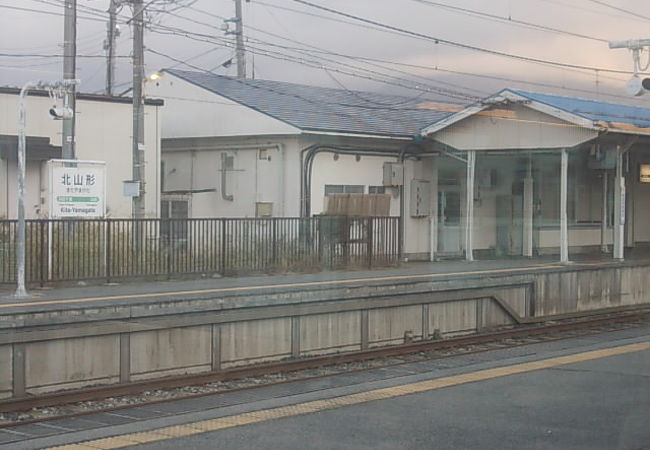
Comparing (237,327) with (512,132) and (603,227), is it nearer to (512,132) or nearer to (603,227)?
(512,132)

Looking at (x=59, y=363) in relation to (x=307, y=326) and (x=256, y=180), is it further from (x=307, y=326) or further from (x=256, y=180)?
(x=256, y=180)

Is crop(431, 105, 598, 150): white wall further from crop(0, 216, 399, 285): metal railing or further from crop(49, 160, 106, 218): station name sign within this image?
crop(49, 160, 106, 218): station name sign

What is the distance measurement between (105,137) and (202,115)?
3.85 meters

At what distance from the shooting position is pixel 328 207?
2583 centimetres

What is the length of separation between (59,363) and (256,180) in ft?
57.0

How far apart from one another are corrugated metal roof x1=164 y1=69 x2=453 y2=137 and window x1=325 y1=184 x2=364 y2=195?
5.28ft

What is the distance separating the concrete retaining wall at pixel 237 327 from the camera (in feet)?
33.2

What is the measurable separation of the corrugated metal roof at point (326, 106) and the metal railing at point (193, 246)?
133 inches

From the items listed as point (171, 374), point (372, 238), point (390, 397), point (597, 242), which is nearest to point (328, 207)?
point (372, 238)

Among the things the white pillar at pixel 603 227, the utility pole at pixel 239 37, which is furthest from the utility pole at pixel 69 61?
the white pillar at pixel 603 227

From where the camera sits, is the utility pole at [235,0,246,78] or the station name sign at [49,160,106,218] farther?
the utility pole at [235,0,246,78]

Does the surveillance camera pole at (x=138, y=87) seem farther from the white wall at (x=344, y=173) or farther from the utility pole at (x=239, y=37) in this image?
the utility pole at (x=239, y=37)

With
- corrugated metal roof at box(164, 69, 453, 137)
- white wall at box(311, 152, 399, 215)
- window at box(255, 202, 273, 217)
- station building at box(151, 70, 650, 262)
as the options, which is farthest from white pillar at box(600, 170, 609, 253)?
window at box(255, 202, 273, 217)

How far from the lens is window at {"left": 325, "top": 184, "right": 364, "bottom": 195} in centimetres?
2675
